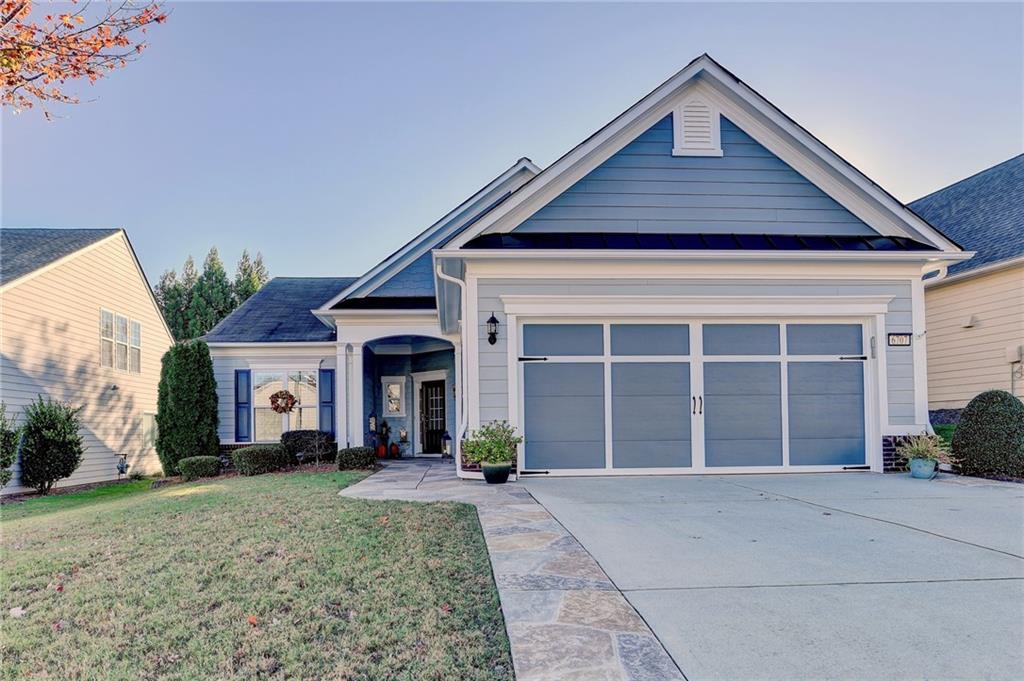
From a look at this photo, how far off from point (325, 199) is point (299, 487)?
1943cm

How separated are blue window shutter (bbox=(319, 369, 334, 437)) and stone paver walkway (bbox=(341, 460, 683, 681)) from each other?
10.5 metres

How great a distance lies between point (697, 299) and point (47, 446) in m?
12.2

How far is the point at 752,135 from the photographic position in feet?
32.1

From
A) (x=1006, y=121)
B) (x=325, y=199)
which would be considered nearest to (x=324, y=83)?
(x=325, y=199)

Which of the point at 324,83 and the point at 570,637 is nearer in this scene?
the point at 570,637

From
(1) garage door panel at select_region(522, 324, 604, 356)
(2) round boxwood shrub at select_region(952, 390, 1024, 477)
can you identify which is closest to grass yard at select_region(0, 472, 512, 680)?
(1) garage door panel at select_region(522, 324, 604, 356)

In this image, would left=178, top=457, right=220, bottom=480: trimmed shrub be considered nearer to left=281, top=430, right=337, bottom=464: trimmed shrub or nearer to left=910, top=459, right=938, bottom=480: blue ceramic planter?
left=281, top=430, right=337, bottom=464: trimmed shrub

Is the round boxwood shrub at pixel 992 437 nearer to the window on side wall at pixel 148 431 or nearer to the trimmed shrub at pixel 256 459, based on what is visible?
the trimmed shrub at pixel 256 459

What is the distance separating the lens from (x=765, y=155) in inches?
385

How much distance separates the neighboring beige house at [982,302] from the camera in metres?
10.8

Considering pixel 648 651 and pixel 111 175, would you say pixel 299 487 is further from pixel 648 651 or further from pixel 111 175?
pixel 111 175

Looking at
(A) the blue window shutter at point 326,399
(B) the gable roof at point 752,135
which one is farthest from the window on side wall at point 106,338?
(B) the gable roof at point 752,135

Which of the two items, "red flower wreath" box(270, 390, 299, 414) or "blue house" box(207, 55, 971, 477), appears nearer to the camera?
"blue house" box(207, 55, 971, 477)

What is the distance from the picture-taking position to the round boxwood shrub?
8141mm
